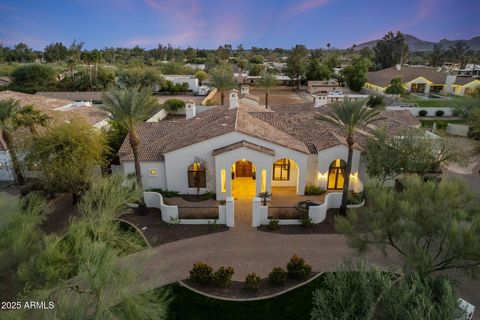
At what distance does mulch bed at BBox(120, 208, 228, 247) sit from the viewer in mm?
19484

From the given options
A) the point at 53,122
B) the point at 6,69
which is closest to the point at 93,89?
the point at 6,69

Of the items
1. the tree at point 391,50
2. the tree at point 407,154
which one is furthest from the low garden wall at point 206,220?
the tree at point 391,50

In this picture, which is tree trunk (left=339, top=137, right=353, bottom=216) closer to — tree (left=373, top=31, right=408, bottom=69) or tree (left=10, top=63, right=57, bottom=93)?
tree (left=10, top=63, right=57, bottom=93)

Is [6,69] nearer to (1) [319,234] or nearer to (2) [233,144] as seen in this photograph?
(2) [233,144]

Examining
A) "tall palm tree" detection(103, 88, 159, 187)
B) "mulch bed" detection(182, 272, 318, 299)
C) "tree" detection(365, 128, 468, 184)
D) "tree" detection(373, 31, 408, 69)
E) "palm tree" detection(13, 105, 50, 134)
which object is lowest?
"mulch bed" detection(182, 272, 318, 299)

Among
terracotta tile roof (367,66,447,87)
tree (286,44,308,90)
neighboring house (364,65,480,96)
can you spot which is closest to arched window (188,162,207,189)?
neighboring house (364,65,480,96)

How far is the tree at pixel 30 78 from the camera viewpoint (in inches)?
2869

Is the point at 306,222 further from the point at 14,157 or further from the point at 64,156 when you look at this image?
the point at 14,157

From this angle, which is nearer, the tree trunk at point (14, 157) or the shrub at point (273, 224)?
the shrub at point (273, 224)

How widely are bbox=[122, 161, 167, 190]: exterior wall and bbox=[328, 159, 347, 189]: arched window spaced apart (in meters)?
14.0

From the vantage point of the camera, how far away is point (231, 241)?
1919cm

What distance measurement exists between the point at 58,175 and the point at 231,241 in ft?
44.8

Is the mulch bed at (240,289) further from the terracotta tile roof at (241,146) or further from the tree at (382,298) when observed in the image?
the terracotta tile roof at (241,146)

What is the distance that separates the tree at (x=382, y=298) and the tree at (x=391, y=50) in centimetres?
11546
